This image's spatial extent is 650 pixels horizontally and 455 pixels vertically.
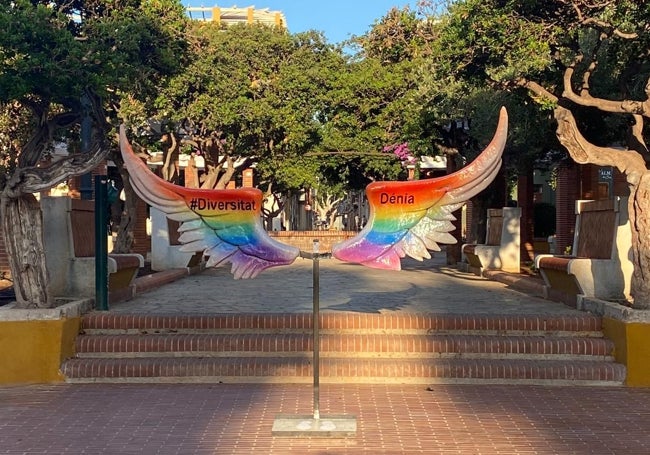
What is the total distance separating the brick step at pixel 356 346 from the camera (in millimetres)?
7027

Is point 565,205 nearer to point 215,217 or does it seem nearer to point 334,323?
point 334,323

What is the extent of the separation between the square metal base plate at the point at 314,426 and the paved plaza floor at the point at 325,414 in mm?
52

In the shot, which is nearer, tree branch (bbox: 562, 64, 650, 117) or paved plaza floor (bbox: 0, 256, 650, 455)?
paved plaza floor (bbox: 0, 256, 650, 455)

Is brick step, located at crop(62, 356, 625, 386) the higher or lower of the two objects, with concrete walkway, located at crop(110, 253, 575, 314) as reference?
lower

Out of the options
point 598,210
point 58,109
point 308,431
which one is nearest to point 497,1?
point 598,210

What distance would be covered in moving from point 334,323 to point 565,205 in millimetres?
16535

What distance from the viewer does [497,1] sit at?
738 centimetres

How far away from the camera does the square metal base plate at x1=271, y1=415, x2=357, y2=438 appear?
504 cm

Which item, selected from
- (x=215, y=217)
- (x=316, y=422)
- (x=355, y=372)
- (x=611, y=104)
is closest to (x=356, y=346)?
(x=355, y=372)

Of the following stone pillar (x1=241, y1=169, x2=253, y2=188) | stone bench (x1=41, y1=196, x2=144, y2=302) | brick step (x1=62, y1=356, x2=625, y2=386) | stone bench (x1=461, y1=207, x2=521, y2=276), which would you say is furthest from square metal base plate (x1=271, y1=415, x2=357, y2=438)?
stone pillar (x1=241, y1=169, x2=253, y2=188)

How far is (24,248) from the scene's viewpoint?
6980mm

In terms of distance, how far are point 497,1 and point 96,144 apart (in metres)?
5.03

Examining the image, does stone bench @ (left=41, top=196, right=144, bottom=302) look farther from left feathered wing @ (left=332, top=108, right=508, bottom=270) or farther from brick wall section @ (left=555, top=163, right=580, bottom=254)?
brick wall section @ (left=555, top=163, right=580, bottom=254)

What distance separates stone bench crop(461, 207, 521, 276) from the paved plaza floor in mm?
5501
